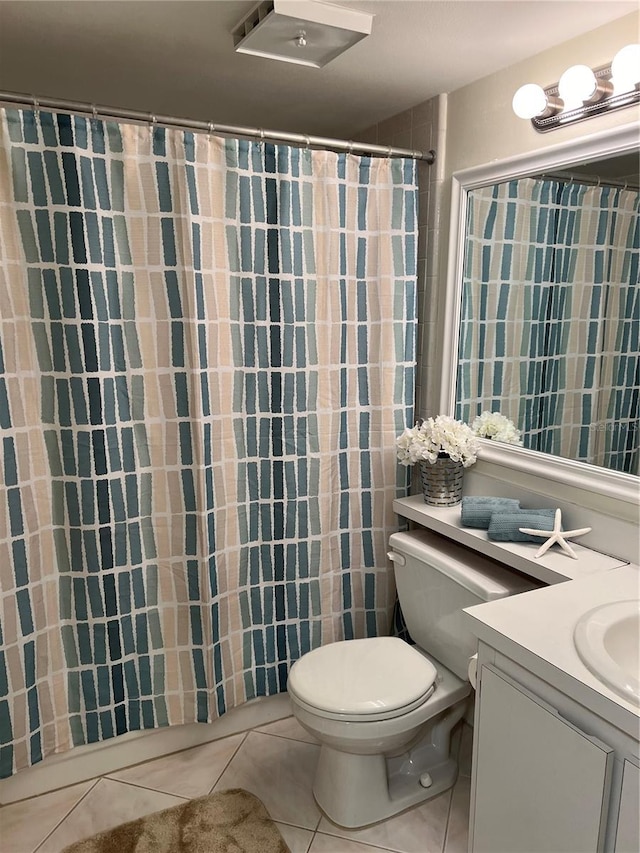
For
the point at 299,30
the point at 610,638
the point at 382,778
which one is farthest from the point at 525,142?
the point at 382,778

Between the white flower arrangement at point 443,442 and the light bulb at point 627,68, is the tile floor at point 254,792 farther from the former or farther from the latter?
the light bulb at point 627,68

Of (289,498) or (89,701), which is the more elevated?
(289,498)

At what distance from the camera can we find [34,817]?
1.91m

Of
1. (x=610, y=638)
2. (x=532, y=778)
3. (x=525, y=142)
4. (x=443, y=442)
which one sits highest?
(x=525, y=142)

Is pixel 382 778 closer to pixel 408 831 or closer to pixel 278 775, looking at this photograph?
pixel 408 831

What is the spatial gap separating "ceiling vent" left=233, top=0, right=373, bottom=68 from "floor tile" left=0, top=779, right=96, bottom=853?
221 cm

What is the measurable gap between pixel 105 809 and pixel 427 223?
216 centimetres

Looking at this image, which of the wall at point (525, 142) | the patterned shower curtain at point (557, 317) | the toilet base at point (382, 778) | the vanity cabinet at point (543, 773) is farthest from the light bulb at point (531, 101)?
the toilet base at point (382, 778)

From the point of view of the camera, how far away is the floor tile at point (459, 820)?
1.81 m

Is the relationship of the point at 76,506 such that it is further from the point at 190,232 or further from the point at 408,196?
the point at 408,196

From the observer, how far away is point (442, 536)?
7.25ft

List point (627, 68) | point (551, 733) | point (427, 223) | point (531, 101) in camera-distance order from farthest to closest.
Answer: point (427, 223), point (531, 101), point (627, 68), point (551, 733)

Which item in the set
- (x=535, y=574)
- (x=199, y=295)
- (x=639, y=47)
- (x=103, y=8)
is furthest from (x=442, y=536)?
(x=103, y=8)

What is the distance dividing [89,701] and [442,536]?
125cm
